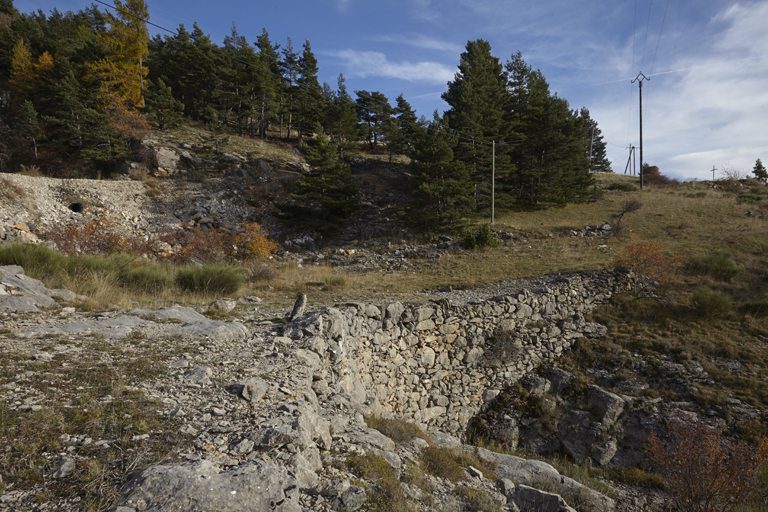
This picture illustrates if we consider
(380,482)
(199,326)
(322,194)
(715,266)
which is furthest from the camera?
(322,194)

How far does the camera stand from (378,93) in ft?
157

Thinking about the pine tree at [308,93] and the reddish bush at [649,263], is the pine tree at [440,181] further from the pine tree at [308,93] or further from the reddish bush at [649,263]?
the pine tree at [308,93]

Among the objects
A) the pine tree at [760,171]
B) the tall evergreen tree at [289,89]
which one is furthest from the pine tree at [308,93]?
the pine tree at [760,171]

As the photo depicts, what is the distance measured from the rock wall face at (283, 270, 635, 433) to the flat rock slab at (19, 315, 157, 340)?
2.44 m

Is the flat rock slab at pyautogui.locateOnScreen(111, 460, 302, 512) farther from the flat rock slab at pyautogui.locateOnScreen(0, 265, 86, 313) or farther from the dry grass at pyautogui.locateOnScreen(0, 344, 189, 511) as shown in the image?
the flat rock slab at pyautogui.locateOnScreen(0, 265, 86, 313)

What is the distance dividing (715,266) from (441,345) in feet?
44.0

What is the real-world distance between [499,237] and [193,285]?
783 inches

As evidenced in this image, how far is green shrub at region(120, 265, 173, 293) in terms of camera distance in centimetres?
859

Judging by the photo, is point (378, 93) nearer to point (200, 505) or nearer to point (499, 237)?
point (499, 237)

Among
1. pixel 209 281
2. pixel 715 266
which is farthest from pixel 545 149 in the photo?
pixel 209 281

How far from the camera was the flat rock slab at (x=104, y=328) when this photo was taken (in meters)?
4.76

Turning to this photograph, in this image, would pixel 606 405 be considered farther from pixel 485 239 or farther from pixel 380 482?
pixel 485 239

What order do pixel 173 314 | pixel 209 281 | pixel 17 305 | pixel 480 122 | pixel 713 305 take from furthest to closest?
1. pixel 480 122
2. pixel 713 305
3. pixel 209 281
4. pixel 173 314
5. pixel 17 305

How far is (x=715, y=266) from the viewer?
46.5ft
